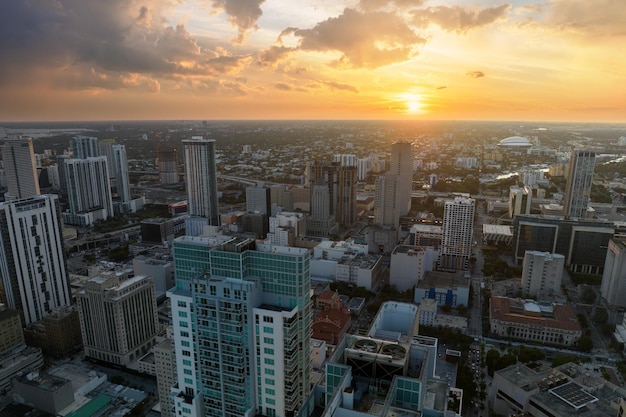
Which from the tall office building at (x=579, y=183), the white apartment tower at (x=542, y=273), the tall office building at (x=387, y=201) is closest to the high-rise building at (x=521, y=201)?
the tall office building at (x=579, y=183)

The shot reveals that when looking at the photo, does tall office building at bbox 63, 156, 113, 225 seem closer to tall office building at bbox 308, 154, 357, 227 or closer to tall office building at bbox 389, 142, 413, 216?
tall office building at bbox 308, 154, 357, 227

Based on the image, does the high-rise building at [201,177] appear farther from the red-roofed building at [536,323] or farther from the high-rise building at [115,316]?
the red-roofed building at [536,323]

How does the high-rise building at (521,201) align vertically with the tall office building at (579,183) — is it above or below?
below

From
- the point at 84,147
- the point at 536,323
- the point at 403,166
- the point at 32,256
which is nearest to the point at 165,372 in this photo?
the point at 32,256

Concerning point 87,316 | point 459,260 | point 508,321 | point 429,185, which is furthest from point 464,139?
point 87,316

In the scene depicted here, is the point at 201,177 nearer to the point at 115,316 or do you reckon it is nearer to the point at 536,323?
the point at 115,316
